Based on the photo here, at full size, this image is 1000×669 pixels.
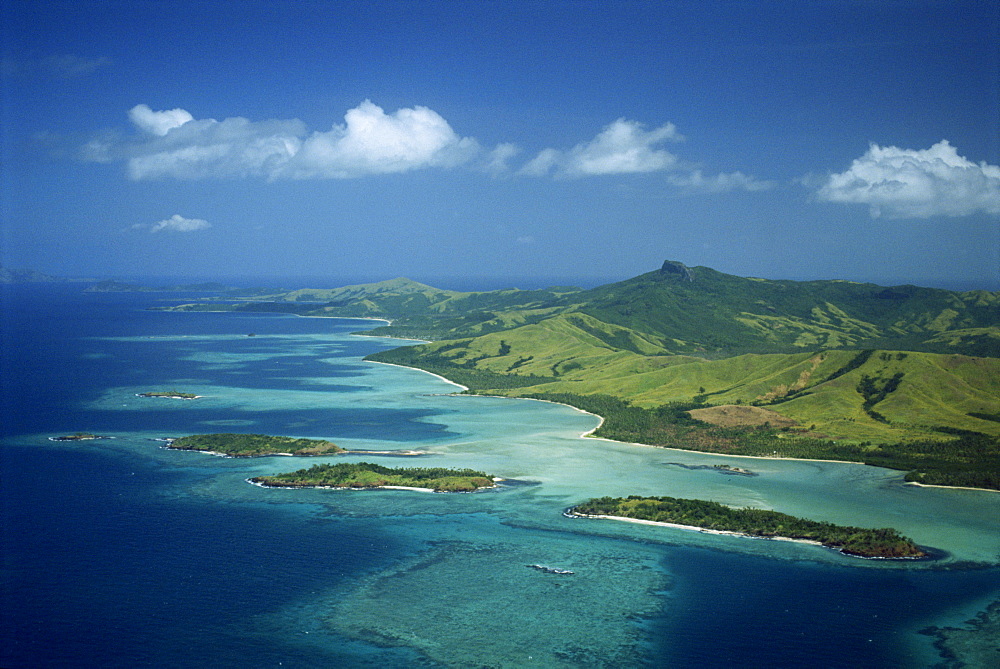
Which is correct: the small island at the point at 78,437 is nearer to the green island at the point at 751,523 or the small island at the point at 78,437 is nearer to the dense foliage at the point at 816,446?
the green island at the point at 751,523

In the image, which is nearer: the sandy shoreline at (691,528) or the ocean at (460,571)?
the ocean at (460,571)

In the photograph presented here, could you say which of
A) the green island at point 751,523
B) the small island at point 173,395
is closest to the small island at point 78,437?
the small island at point 173,395

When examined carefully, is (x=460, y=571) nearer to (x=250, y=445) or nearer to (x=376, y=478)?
(x=376, y=478)

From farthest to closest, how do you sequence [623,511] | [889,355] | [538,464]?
1. [889,355]
2. [538,464]
3. [623,511]

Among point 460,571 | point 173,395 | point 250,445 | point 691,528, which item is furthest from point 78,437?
point 691,528

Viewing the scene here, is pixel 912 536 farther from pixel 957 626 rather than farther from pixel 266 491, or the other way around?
pixel 266 491

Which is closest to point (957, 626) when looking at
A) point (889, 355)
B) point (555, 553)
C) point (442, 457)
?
point (555, 553)
